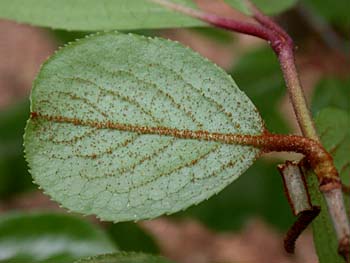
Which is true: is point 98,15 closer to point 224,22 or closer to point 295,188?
point 224,22

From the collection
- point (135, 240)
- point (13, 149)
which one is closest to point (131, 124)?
point (135, 240)

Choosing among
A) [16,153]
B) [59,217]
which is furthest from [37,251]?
[16,153]

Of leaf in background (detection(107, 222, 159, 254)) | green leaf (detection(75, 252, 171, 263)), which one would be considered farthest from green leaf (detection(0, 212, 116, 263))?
leaf in background (detection(107, 222, 159, 254))

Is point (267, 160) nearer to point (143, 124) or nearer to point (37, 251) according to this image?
point (37, 251)

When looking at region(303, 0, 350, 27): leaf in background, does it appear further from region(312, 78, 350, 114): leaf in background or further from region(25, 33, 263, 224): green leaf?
region(25, 33, 263, 224): green leaf

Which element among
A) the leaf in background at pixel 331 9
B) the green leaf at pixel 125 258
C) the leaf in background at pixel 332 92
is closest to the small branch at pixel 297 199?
the green leaf at pixel 125 258

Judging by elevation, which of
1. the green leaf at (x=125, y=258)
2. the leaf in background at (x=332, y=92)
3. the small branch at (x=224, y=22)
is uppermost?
the leaf in background at (x=332, y=92)

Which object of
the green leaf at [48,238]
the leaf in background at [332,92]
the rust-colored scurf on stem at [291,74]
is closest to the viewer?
the rust-colored scurf on stem at [291,74]

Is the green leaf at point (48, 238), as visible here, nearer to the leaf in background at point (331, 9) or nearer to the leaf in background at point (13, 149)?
the leaf in background at point (13, 149)
